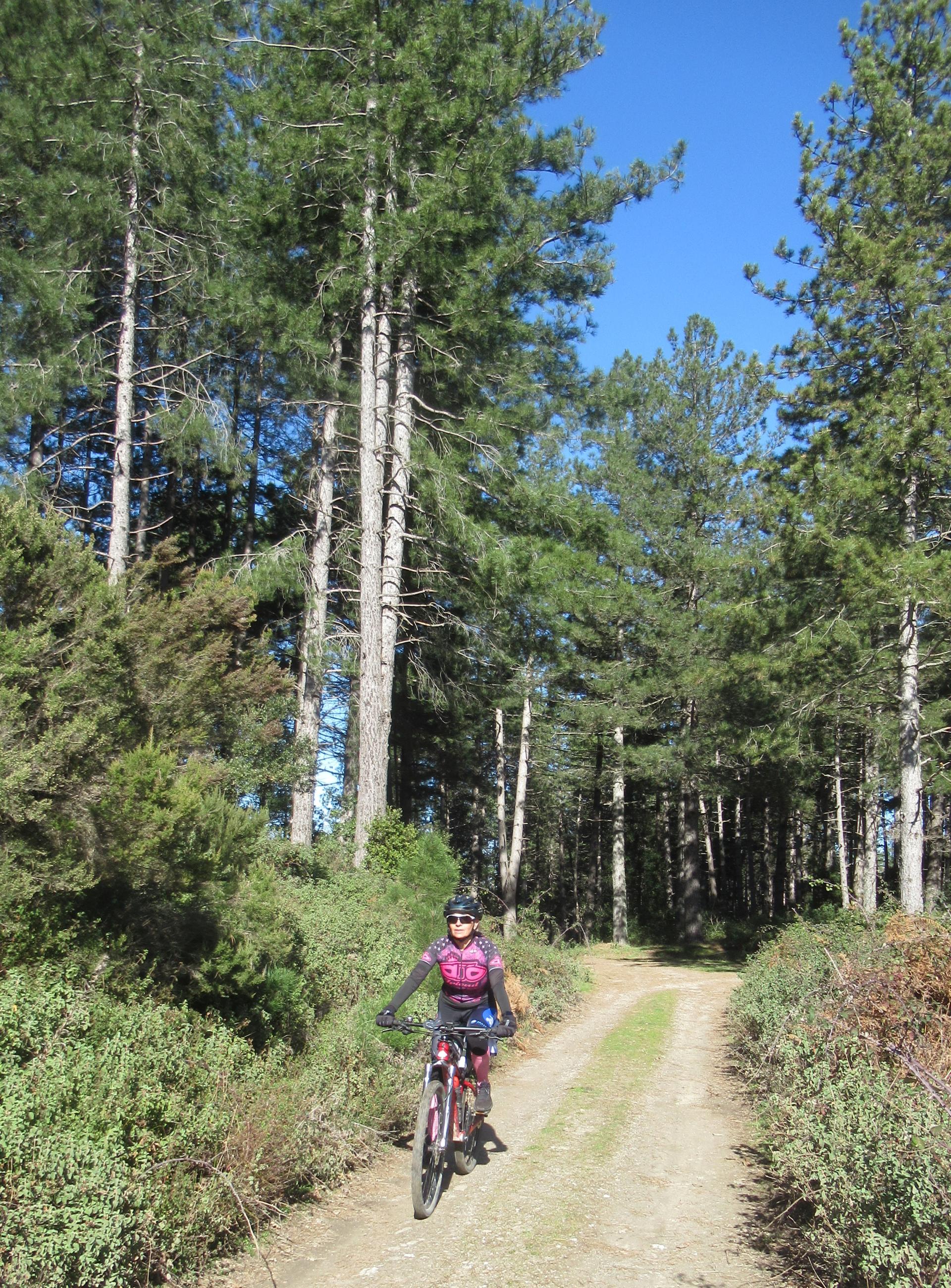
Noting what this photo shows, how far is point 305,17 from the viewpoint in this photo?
16.6 meters

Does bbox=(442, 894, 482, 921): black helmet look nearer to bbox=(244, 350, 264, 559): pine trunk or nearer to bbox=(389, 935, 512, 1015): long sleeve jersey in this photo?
bbox=(389, 935, 512, 1015): long sleeve jersey

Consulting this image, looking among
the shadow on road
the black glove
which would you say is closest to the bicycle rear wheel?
the shadow on road

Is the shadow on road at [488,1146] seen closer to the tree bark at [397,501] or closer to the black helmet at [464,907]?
the black helmet at [464,907]

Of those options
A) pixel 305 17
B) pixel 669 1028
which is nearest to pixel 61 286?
pixel 305 17

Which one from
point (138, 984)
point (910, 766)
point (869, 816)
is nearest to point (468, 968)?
point (138, 984)

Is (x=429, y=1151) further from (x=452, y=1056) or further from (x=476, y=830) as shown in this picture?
(x=476, y=830)

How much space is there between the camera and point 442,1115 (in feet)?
19.0

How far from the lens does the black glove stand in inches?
240

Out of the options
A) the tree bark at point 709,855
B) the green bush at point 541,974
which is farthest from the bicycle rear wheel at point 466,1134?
the tree bark at point 709,855

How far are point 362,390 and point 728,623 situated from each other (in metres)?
8.36

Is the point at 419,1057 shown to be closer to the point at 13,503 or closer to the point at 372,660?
the point at 13,503

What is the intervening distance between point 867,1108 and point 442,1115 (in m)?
2.56

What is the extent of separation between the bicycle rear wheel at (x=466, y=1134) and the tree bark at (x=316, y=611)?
36.6ft

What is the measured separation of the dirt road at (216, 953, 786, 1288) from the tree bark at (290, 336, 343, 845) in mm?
9708
